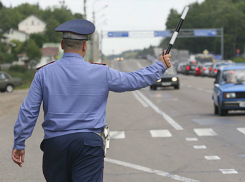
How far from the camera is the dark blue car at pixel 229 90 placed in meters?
15.5

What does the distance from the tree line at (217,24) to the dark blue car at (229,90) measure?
103126mm

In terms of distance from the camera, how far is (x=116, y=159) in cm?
908

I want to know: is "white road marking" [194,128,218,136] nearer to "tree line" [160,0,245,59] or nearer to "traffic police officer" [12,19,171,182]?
"traffic police officer" [12,19,171,182]

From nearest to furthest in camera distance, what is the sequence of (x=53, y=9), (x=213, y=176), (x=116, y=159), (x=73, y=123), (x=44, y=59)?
(x=73, y=123) → (x=213, y=176) → (x=116, y=159) → (x=44, y=59) → (x=53, y=9)

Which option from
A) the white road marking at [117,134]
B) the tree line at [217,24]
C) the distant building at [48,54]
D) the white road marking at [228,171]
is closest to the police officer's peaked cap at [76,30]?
the white road marking at [228,171]

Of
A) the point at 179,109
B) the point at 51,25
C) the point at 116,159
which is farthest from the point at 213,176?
the point at 51,25

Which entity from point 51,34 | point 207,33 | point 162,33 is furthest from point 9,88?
point 51,34

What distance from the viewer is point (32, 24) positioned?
555 ft

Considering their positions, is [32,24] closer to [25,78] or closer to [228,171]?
[25,78]

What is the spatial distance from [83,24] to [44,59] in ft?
416

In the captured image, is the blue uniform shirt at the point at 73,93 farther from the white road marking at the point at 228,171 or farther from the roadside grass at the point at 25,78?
the roadside grass at the point at 25,78

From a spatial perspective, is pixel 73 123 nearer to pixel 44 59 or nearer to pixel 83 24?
pixel 83 24

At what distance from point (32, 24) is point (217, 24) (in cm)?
6445

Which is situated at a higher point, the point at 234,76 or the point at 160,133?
the point at 234,76
